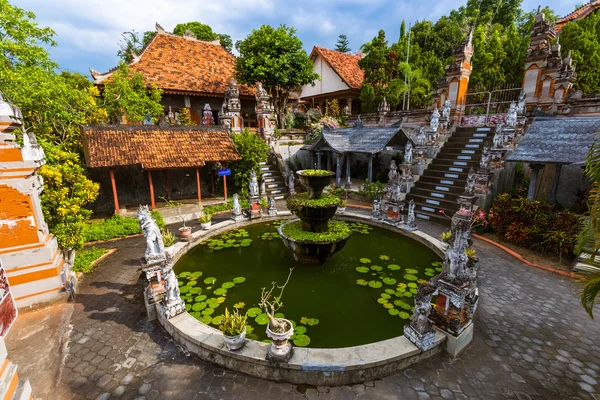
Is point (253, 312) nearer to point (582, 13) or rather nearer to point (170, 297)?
point (170, 297)

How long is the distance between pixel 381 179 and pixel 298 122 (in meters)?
10.0

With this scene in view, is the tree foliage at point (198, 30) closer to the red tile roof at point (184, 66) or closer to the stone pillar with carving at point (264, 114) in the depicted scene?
the red tile roof at point (184, 66)

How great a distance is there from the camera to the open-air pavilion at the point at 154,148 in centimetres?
1166

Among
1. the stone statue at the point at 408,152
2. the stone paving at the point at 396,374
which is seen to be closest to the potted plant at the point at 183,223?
the stone paving at the point at 396,374

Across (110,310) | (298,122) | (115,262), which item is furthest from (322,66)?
(110,310)

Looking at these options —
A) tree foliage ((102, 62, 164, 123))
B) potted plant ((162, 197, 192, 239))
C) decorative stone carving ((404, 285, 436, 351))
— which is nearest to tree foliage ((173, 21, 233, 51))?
tree foliage ((102, 62, 164, 123))

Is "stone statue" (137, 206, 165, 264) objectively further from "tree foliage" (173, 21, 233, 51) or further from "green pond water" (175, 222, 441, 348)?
"tree foliage" (173, 21, 233, 51)

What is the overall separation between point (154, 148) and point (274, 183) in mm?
6776

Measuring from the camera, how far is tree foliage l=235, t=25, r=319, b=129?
18906 millimetres

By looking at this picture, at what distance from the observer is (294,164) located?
770 inches

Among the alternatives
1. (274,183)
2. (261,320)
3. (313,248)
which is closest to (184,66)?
(274,183)

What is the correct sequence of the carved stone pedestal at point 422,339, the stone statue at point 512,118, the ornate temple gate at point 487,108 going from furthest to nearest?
the ornate temple gate at point 487,108 < the stone statue at point 512,118 < the carved stone pedestal at point 422,339

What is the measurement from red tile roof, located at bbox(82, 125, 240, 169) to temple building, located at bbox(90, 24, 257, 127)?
235 inches

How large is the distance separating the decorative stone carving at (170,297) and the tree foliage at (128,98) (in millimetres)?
13150
